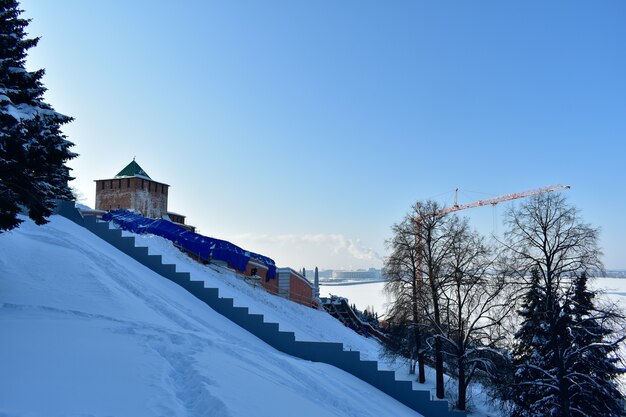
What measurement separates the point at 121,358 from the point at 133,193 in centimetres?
4143

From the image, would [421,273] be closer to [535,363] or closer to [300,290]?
[535,363]

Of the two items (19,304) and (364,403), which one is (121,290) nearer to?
(19,304)

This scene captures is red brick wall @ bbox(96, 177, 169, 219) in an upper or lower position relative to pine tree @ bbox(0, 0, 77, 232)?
upper

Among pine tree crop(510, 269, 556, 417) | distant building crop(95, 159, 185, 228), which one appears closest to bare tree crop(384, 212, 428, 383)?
pine tree crop(510, 269, 556, 417)

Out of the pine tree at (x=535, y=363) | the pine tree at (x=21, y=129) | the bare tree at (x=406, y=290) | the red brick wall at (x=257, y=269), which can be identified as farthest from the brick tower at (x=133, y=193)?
the pine tree at (x=21, y=129)

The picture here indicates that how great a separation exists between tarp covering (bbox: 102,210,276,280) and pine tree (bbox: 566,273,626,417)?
697 inches

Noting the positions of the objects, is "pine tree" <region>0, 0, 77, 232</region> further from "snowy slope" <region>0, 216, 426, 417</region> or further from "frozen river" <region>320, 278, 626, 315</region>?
"frozen river" <region>320, 278, 626, 315</region>

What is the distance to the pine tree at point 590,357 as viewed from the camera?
45.6 ft

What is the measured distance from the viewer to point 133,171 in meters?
47.8

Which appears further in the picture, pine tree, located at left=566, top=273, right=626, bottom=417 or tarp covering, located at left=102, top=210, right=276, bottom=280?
tarp covering, located at left=102, top=210, right=276, bottom=280

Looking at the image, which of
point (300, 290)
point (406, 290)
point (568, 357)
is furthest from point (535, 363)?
point (300, 290)

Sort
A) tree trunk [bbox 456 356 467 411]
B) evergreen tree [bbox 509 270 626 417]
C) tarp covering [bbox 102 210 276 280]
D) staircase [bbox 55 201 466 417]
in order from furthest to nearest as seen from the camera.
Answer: tarp covering [bbox 102 210 276 280] → tree trunk [bbox 456 356 467 411] → evergreen tree [bbox 509 270 626 417] → staircase [bbox 55 201 466 417]

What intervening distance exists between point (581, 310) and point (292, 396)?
11807 mm

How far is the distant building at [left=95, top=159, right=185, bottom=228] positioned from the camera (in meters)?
45.5
